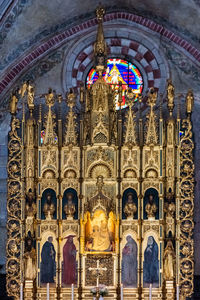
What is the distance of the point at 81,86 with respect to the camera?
1648 centimetres

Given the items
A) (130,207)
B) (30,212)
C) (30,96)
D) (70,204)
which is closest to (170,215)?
(130,207)

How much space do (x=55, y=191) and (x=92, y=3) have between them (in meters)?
4.58

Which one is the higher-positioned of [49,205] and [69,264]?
[49,205]

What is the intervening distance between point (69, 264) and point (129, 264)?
4.46 ft

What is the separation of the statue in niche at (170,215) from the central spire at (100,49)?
3273mm

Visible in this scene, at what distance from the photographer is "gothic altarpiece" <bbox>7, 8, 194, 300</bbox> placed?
52.3 ft

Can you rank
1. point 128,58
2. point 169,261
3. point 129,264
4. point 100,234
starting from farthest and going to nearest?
point 128,58
point 129,264
point 100,234
point 169,261

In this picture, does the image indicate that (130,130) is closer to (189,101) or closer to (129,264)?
(189,101)

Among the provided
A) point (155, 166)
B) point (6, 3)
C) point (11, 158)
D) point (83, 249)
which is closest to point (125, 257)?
point (83, 249)

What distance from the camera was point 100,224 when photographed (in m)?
15.9

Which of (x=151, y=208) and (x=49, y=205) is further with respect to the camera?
(x=49, y=205)

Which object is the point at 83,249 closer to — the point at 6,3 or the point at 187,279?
the point at 187,279

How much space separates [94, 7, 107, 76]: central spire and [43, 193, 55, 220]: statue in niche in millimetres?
3128

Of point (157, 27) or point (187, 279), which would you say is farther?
point (157, 27)
